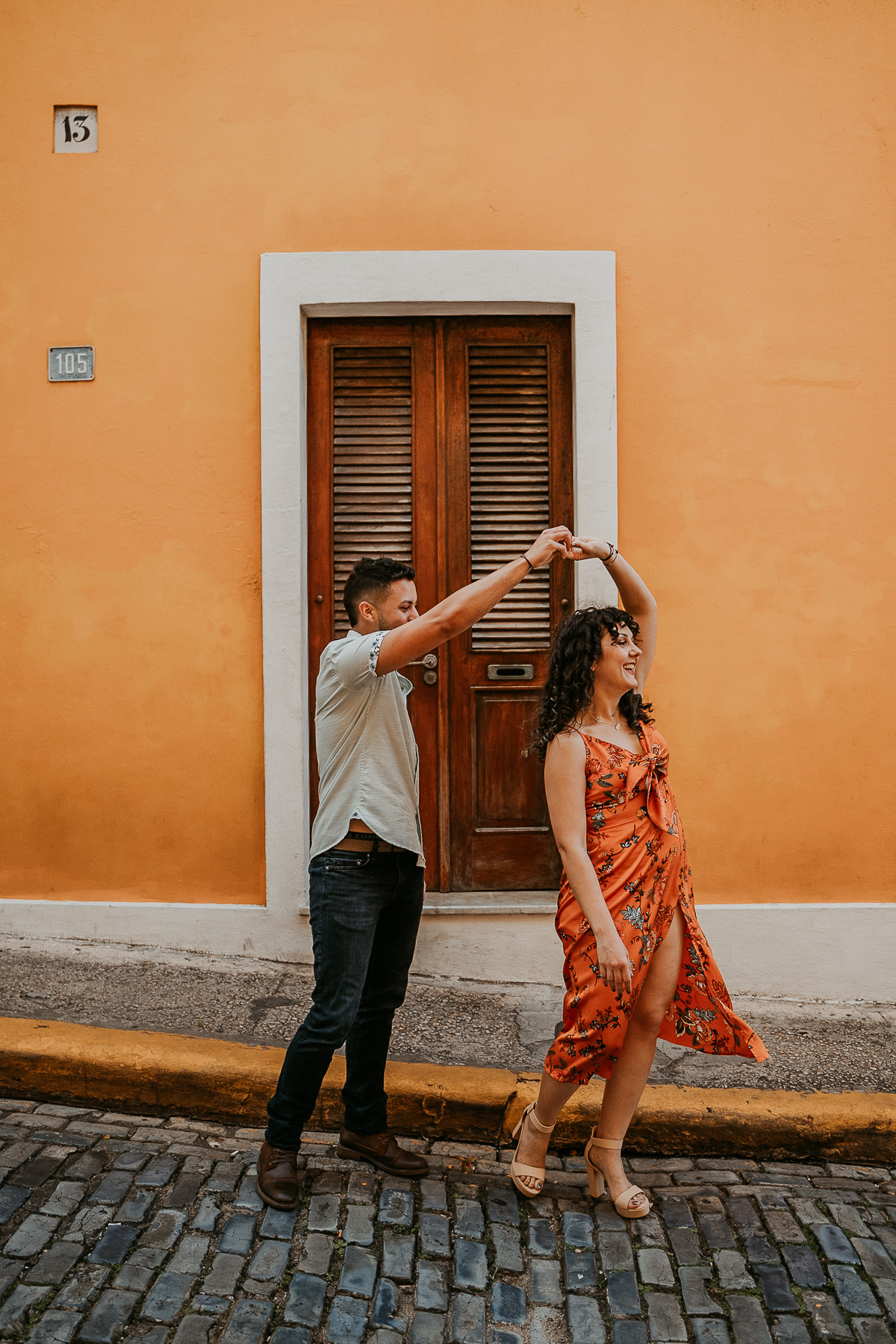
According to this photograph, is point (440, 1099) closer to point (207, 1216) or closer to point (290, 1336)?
point (207, 1216)

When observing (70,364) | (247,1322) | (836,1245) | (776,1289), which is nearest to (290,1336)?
(247,1322)

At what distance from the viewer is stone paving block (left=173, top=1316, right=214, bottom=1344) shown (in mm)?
2275

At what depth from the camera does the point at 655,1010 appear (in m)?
2.78

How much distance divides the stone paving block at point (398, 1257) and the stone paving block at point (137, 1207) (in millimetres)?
671

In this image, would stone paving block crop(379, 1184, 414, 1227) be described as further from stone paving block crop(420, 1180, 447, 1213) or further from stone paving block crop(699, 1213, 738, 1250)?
stone paving block crop(699, 1213, 738, 1250)

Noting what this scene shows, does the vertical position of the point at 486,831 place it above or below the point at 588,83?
below

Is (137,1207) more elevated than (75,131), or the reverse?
(75,131)

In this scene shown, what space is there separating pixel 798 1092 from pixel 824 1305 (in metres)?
0.99

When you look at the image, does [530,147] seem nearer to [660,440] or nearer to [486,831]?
[660,440]

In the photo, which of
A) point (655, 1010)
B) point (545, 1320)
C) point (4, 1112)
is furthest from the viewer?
point (4, 1112)

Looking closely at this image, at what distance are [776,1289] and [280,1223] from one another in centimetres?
131

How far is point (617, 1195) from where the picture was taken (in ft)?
9.11

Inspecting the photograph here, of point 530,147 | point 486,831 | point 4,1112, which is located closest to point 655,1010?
point 486,831

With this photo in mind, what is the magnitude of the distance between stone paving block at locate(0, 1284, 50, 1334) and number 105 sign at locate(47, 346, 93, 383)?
3537mm
